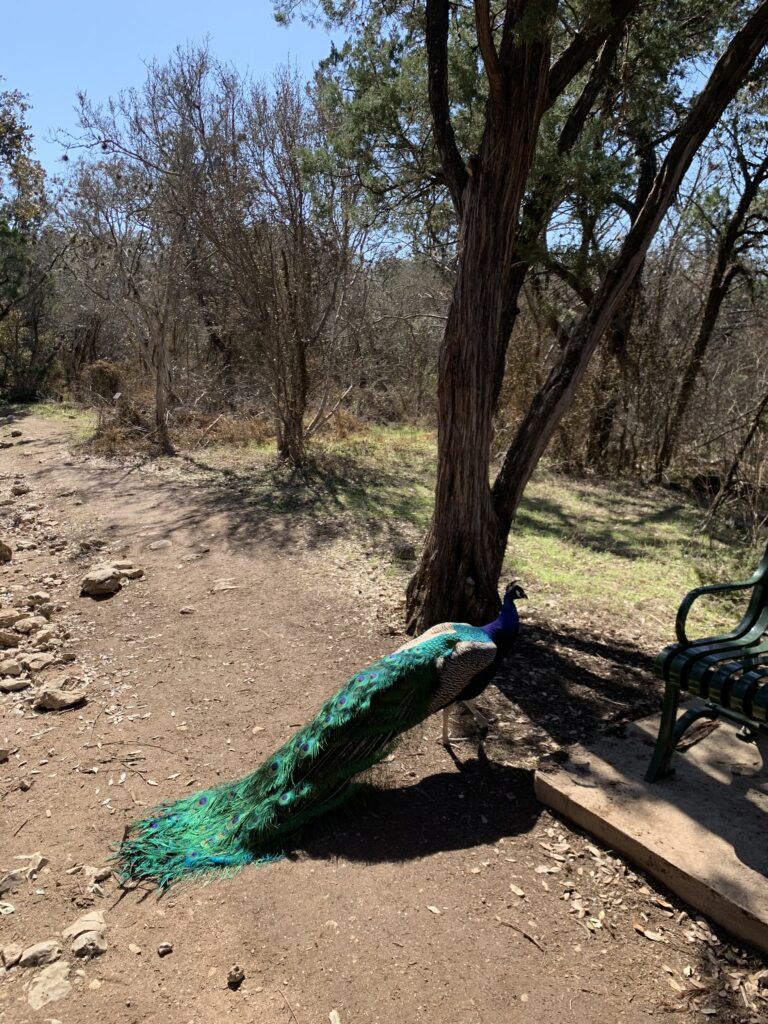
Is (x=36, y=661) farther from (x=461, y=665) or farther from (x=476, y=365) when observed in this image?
(x=476, y=365)

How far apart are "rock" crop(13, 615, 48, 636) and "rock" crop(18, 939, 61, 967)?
332 centimetres

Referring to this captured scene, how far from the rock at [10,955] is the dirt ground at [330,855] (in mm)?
45

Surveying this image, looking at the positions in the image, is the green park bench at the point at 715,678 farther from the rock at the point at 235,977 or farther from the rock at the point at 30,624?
the rock at the point at 30,624

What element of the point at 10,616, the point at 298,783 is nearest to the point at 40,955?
the point at 298,783

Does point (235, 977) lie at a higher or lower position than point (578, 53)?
lower

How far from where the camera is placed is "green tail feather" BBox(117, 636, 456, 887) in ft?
9.57

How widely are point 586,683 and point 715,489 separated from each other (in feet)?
25.3

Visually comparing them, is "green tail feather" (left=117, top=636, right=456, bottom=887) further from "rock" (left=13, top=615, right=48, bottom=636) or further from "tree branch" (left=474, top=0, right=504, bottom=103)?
"tree branch" (left=474, top=0, right=504, bottom=103)

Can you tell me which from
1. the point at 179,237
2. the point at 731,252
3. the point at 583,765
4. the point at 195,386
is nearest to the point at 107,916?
the point at 583,765

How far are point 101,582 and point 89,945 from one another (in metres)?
3.97

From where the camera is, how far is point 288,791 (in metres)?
3.03

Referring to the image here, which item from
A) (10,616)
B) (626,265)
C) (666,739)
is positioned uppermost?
(626,265)

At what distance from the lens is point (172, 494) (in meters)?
9.52

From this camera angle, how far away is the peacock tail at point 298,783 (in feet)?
9.59
